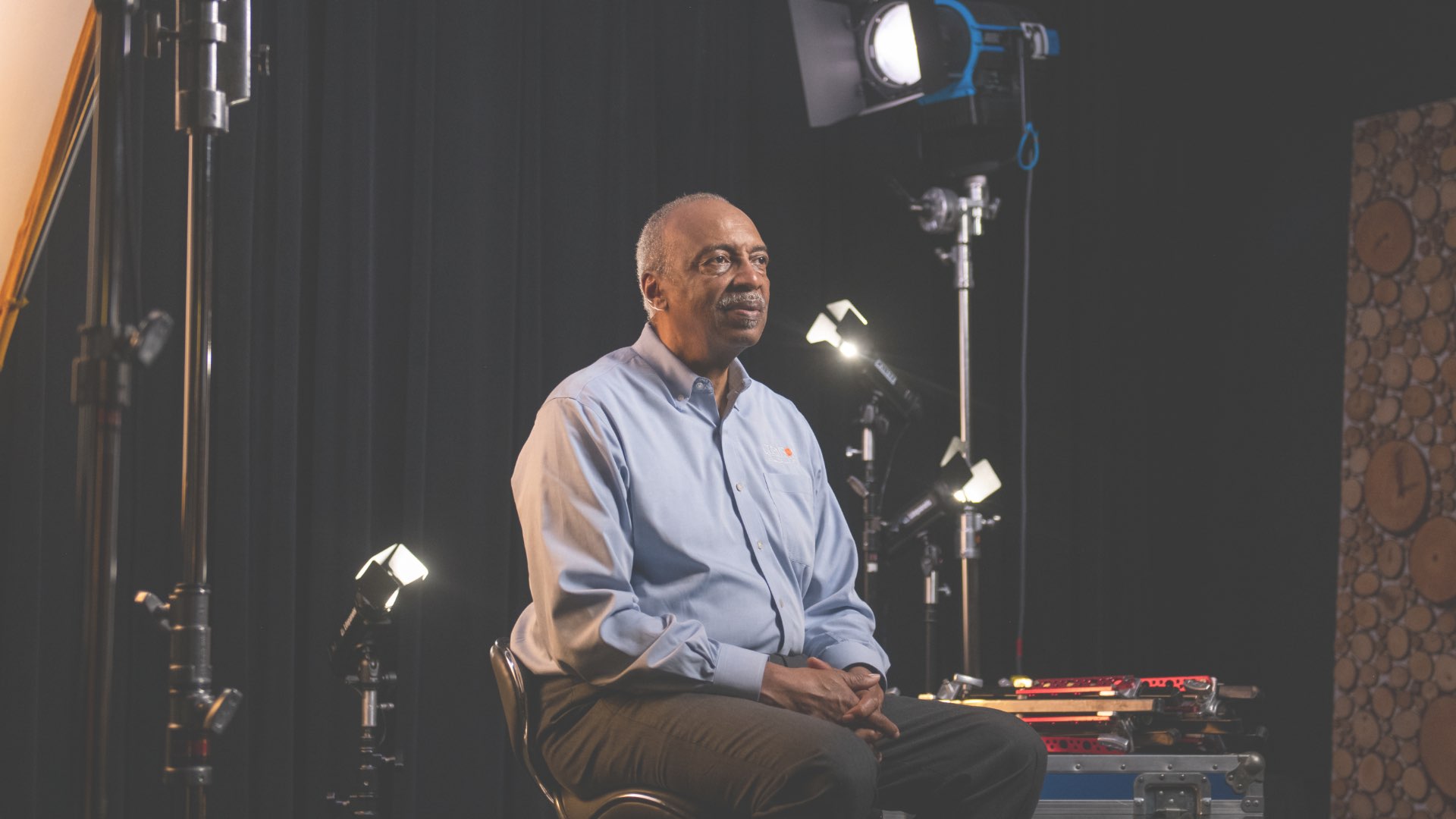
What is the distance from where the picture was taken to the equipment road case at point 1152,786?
248 cm

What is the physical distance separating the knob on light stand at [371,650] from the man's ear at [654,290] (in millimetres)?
767

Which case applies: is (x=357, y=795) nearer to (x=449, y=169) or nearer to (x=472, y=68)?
(x=449, y=169)

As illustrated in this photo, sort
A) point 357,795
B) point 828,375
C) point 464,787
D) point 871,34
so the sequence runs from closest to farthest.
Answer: point 357,795, point 464,787, point 871,34, point 828,375

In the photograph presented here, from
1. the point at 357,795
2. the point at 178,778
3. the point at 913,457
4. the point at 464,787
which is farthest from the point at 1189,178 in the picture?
the point at 178,778

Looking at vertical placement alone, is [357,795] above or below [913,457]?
below

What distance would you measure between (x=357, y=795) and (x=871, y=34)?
2.53 meters

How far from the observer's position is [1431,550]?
4.01m

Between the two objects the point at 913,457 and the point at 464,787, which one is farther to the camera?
the point at 913,457

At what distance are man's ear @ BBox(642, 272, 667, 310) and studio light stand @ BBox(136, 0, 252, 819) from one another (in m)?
0.93

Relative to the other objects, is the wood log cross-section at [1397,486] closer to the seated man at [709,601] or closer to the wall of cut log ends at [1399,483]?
the wall of cut log ends at [1399,483]

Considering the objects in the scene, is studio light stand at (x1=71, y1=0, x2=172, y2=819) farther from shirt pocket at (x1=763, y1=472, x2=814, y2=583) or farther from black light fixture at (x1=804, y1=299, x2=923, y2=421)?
black light fixture at (x1=804, y1=299, x2=923, y2=421)

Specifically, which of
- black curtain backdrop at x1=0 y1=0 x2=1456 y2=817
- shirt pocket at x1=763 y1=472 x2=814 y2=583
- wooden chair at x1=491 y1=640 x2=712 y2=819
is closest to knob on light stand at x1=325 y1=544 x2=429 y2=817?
black curtain backdrop at x1=0 y1=0 x2=1456 y2=817

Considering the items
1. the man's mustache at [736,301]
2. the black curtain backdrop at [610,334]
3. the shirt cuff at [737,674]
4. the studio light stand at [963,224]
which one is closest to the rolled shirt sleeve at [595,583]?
the shirt cuff at [737,674]

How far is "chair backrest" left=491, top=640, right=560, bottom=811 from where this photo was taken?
77.2 inches
